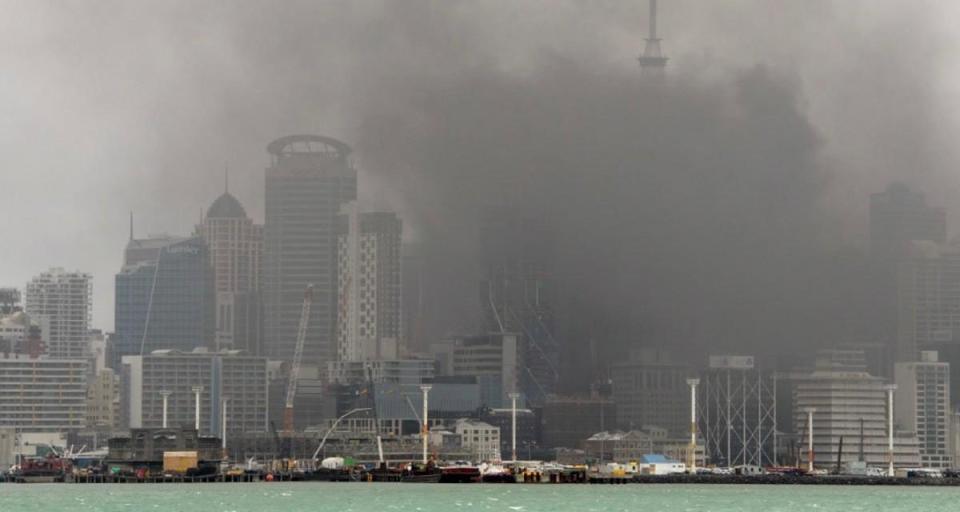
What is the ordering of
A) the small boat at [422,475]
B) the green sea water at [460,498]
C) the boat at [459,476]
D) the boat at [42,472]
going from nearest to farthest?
1. the green sea water at [460,498]
2. the boat at [459,476]
3. the small boat at [422,475]
4. the boat at [42,472]

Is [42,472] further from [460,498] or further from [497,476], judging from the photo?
[460,498]

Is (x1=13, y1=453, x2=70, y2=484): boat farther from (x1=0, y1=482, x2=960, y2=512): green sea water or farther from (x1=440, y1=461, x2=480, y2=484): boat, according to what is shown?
(x1=440, y1=461, x2=480, y2=484): boat

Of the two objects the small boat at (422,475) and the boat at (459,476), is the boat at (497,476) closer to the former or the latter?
the boat at (459,476)

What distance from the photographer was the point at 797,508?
121125 mm

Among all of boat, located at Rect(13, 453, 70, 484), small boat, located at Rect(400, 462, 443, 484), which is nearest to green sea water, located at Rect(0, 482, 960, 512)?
small boat, located at Rect(400, 462, 443, 484)

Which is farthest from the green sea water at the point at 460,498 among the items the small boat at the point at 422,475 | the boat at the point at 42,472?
the boat at the point at 42,472

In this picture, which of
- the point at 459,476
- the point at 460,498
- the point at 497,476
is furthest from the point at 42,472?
the point at 460,498

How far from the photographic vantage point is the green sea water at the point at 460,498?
393 ft

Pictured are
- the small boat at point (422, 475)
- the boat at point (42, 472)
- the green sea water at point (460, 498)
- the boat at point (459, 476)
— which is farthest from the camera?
the boat at point (42, 472)

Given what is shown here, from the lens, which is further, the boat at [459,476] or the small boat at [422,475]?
Result: the small boat at [422,475]

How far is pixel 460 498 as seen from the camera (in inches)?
5103

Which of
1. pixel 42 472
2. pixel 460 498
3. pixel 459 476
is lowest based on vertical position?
pixel 460 498

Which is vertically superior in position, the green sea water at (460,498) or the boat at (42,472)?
the boat at (42,472)

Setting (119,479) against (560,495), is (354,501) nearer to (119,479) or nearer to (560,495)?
(560,495)
